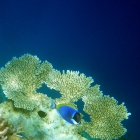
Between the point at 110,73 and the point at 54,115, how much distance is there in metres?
11.8

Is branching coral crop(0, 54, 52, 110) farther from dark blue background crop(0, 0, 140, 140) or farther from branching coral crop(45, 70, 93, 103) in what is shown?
dark blue background crop(0, 0, 140, 140)

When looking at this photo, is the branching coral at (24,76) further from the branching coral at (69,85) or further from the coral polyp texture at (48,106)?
the branching coral at (69,85)

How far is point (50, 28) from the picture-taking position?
1831cm

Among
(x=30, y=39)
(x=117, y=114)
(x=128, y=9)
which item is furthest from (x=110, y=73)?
(x=117, y=114)

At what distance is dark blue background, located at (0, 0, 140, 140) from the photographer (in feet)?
51.0

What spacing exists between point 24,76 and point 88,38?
1211 centimetres

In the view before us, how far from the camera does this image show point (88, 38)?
16.8m

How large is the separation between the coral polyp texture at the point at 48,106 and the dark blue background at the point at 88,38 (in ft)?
34.9

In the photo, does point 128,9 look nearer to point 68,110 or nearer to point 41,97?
point 41,97

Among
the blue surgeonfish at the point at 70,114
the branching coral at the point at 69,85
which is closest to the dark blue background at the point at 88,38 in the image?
the branching coral at the point at 69,85

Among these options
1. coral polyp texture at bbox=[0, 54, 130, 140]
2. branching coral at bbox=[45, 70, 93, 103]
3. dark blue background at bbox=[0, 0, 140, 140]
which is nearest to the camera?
coral polyp texture at bbox=[0, 54, 130, 140]

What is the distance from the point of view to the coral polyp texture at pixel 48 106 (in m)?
4.87

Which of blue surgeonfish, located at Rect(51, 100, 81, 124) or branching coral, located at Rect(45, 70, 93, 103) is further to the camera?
branching coral, located at Rect(45, 70, 93, 103)

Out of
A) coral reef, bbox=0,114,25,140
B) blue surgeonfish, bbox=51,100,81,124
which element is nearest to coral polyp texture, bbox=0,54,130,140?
coral reef, bbox=0,114,25,140
